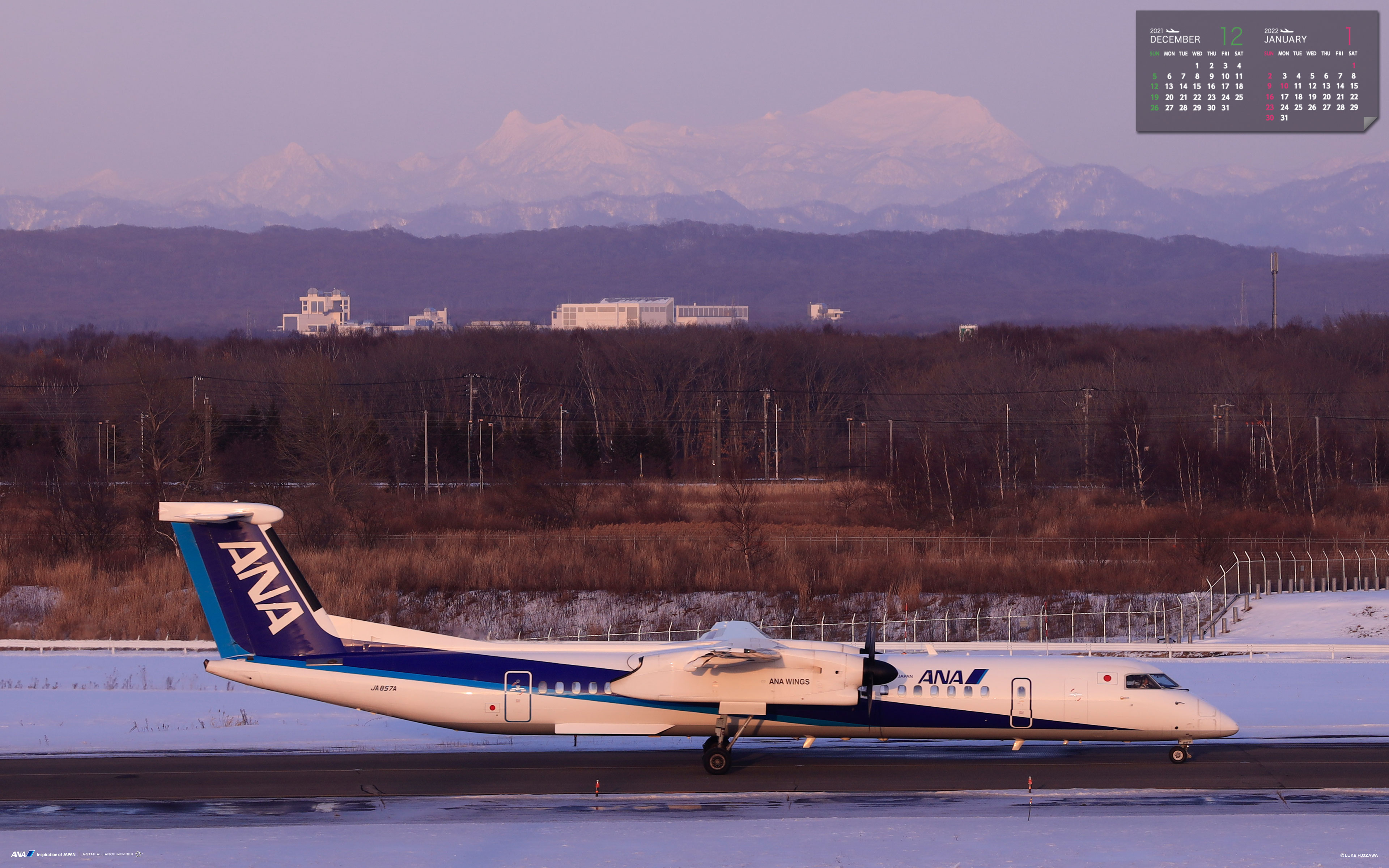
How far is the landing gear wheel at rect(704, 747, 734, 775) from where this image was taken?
22797mm

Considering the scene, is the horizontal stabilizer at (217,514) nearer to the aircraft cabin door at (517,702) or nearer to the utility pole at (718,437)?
the aircraft cabin door at (517,702)

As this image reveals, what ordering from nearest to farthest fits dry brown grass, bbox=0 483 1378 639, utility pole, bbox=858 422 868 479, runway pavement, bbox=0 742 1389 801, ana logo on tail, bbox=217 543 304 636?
runway pavement, bbox=0 742 1389 801 → ana logo on tail, bbox=217 543 304 636 → dry brown grass, bbox=0 483 1378 639 → utility pole, bbox=858 422 868 479

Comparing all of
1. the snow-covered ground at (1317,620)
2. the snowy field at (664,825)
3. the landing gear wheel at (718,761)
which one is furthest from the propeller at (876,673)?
the snow-covered ground at (1317,620)

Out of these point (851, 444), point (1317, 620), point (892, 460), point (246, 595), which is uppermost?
point (246, 595)

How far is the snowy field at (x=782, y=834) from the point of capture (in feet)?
57.7

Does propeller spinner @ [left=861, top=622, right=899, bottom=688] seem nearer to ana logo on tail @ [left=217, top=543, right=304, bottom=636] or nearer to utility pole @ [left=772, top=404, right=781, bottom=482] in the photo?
ana logo on tail @ [left=217, top=543, right=304, bottom=636]

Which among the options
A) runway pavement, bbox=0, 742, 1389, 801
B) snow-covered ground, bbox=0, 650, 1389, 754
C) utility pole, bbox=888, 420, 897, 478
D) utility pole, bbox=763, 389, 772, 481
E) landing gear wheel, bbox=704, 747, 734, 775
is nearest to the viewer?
runway pavement, bbox=0, 742, 1389, 801

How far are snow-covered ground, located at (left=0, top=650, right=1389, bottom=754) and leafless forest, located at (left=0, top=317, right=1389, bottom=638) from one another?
12467 mm

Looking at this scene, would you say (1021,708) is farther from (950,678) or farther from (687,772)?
(687,772)

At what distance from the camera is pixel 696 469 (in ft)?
320

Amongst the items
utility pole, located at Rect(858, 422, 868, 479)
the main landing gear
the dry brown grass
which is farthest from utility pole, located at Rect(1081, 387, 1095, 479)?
the main landing gear

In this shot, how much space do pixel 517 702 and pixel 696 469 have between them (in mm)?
75061

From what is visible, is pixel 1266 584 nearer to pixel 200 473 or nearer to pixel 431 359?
pixel 200 473

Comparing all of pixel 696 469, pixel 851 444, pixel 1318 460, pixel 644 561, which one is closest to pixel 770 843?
pixel 644 561
